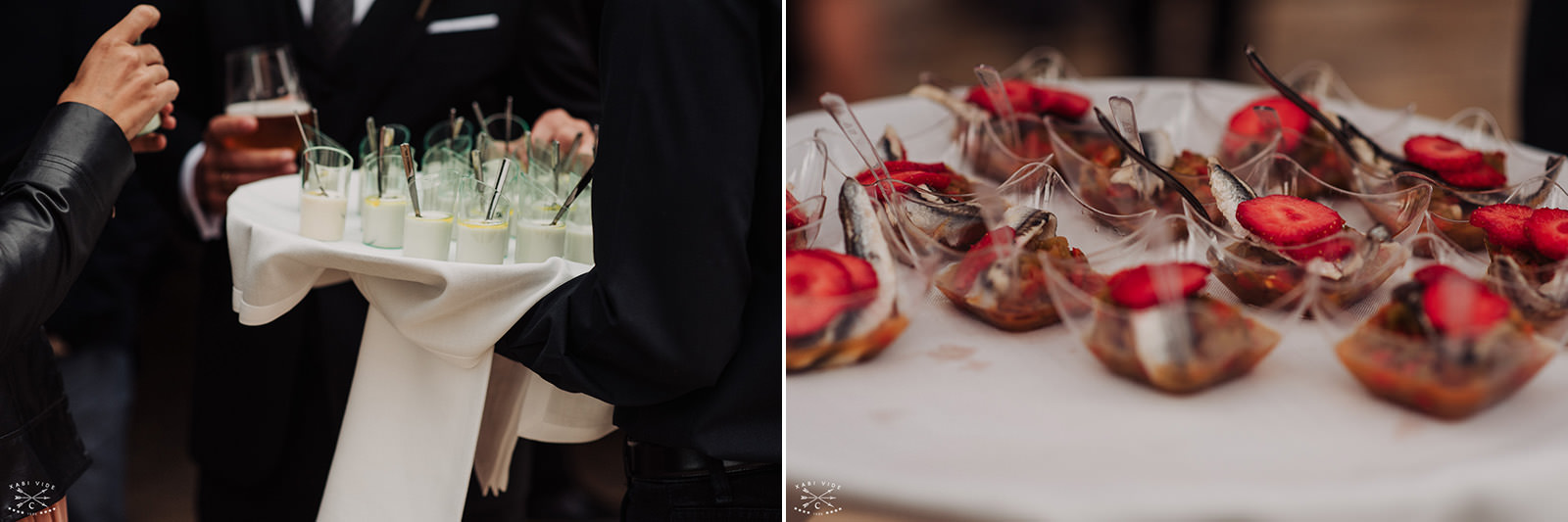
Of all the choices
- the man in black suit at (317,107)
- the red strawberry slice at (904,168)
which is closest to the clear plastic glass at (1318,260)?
the red strawberry slice at (904,168)

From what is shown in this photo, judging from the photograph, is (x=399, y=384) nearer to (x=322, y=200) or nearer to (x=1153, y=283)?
(x=322, y=200)

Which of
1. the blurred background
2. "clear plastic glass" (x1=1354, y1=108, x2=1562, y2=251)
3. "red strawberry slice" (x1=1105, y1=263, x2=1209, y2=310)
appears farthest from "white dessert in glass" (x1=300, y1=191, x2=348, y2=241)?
the blurred background

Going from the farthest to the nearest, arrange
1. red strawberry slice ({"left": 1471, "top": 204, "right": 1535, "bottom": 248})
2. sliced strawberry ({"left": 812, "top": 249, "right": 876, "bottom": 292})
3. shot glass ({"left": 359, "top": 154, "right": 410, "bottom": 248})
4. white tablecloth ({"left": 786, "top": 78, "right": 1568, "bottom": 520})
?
shot glass ({"left": 359, "top": 154, "right": 410, "bottom": 248}), red strawberry slice ({"left": 1471, "top": 204, "right": 1535, "bottom": 248}), sliced strawberry ({"left": 812, "top": 249, "right": 876, "bottom": 292}), white tablecloth ({"left": 786, "top": 78, "right": 1568, "bottom": 520})

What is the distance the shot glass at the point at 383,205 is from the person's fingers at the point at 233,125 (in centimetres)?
40

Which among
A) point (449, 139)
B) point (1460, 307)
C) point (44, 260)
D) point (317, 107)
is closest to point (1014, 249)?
point (1460, 307)

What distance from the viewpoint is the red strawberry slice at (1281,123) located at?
160cm

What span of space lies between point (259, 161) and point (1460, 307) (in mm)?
1592

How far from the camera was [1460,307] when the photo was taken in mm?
890

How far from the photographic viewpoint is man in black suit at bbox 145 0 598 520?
6.19ft

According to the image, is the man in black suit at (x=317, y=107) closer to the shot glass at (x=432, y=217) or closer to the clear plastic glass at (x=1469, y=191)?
the shot glass at (x=432, y=217)

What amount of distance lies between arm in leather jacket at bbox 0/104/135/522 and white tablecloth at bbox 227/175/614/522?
0.48 feet

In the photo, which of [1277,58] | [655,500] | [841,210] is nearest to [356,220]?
[655,500]

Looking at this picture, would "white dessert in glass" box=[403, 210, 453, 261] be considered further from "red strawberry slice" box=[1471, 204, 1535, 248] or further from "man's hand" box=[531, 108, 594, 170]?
"red strawberry slice" box=[1471, 204, 1535, 248]

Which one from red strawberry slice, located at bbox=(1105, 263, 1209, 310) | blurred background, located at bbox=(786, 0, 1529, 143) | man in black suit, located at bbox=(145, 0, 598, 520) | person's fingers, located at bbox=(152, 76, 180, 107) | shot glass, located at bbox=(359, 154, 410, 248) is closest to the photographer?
red strawberry slice, located at bbox=(1105, 263, 1209, 310)
